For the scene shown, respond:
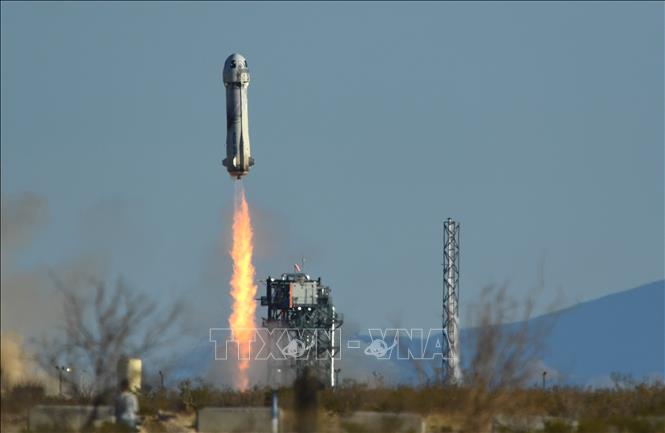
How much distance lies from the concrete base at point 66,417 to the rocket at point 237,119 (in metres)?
29.9

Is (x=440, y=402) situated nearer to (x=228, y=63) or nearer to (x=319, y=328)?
(x=228, y=63)

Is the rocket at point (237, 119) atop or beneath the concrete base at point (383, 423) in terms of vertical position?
atop

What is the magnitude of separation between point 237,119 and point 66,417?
32138 mm

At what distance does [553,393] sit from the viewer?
60.6 metres

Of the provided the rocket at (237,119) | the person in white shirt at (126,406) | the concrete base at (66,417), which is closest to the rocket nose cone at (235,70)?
the rocket at (237,119)

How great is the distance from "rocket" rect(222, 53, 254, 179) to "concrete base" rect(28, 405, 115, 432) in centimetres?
2995

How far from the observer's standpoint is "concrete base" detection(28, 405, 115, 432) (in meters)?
53.7

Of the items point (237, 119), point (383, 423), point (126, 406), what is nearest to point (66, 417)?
point (126, 406)

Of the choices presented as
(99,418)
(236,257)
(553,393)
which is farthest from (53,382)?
(236,257)

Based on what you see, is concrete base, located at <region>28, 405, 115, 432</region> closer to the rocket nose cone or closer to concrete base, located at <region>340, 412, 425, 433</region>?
concrete base, located at <region>340, 412, 425, 433</region>

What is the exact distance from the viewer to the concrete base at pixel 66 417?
5372cm

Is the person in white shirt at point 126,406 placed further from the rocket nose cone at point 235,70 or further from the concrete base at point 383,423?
the rocket nose cone at point 235,70

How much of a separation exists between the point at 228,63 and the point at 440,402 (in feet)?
110

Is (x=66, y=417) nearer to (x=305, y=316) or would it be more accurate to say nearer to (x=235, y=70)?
(x=235, y=70)
